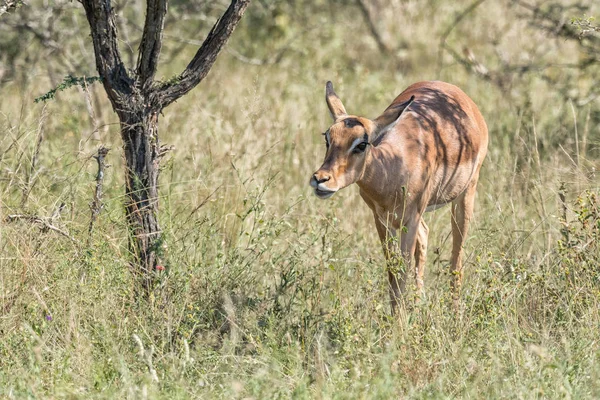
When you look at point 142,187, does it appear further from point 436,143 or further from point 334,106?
point 436,143

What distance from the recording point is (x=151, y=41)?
4391mm

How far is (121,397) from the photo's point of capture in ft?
12.1

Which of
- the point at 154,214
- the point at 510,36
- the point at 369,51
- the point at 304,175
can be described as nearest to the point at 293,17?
the point at 369,51

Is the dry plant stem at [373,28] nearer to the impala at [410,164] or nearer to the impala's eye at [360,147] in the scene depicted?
the impala at [410,164]

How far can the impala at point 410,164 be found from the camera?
4.73m

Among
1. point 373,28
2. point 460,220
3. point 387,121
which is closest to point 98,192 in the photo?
point 387,121

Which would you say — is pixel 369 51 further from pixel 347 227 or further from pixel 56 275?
pixel 56 275

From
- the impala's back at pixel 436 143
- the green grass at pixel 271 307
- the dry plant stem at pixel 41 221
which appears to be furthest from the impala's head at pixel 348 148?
the dry plant stem at pixel 41 221

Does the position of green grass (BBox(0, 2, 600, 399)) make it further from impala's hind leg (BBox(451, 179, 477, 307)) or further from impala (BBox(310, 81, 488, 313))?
impala (BBox(310, 81, 488, 313))

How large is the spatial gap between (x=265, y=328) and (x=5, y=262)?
1372 millimetres

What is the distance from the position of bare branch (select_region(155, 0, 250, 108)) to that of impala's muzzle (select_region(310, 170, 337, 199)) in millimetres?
768

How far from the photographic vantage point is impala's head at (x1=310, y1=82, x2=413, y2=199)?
4554 millimetres

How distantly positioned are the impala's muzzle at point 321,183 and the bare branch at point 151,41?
958 mm

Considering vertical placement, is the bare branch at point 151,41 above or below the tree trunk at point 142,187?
above
